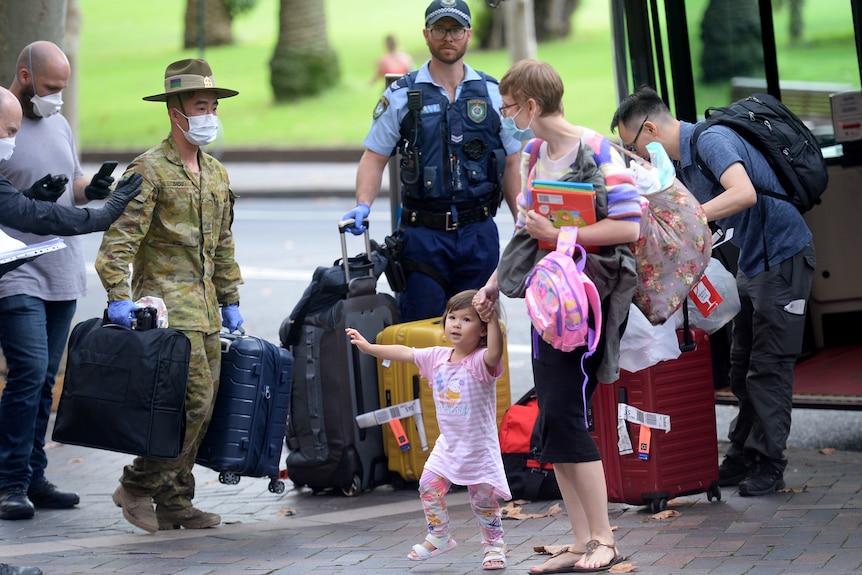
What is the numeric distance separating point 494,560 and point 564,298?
3.62 ft

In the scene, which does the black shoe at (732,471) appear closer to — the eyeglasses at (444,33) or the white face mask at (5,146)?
the eyeglasses at (444,33)

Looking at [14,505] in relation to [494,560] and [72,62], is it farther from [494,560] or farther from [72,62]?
[72,62]

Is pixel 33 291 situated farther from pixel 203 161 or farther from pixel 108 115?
pixel 108 115

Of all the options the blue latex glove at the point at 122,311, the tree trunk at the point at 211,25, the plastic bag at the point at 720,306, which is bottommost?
the plastic bag at the point at 720,306

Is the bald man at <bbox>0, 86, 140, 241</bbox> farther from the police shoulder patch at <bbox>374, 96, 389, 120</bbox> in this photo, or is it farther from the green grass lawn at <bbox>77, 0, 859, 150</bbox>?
the green grass lawn at <bbox>77, 0, 859, 150</bbox>

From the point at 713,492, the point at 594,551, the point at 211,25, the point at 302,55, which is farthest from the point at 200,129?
the point at 211,25

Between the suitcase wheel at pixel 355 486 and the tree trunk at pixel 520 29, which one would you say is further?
the tree trunk at pixel 520 29

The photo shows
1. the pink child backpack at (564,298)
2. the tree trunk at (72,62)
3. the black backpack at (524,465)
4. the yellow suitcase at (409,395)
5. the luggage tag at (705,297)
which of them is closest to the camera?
the pink child backpack at (564,298)

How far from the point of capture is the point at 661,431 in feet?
18.6

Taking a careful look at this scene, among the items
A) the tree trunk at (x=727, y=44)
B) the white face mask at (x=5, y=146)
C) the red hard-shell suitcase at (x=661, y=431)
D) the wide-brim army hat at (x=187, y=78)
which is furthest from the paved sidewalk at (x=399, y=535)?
the tree trunk at (x=727, y=44)

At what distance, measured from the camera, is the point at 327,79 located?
103 feet

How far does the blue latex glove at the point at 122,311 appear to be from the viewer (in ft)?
18.2

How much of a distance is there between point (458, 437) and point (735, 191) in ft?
4.84

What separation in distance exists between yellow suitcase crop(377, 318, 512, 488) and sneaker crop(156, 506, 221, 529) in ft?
3.10
